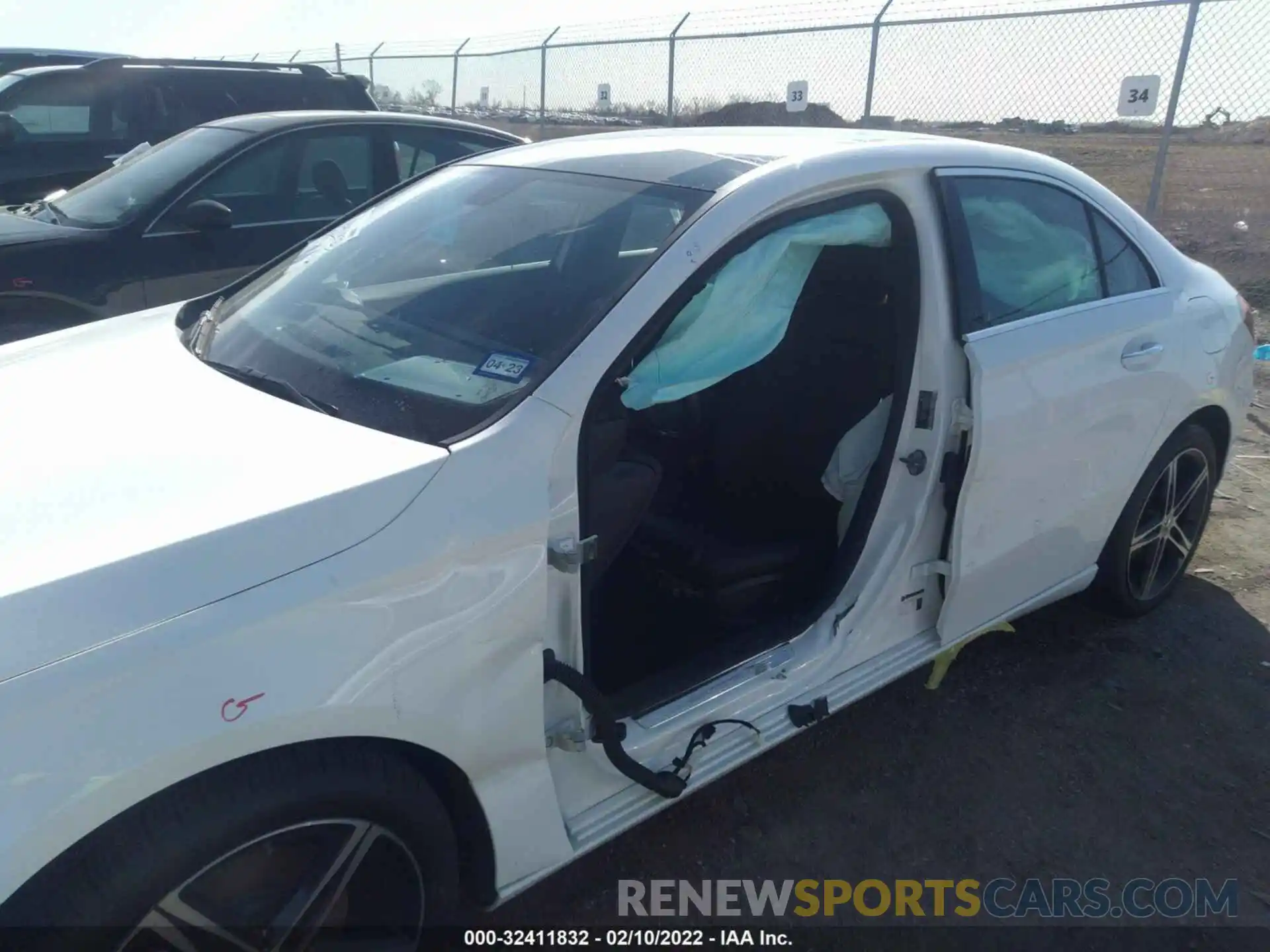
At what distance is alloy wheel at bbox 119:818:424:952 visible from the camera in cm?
154

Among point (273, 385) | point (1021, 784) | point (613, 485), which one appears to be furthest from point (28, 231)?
point (1021, 784)

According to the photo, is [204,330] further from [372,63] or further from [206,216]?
[372,63]

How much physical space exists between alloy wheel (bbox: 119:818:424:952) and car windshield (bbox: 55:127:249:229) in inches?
164

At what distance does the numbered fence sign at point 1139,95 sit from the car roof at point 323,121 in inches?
191

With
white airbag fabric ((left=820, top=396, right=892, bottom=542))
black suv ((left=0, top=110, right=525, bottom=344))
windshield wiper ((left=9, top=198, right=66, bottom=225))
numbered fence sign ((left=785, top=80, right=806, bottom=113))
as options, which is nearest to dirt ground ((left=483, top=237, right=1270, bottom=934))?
white airbag fabric ((left=820, top=396, right=892, bottom=542))

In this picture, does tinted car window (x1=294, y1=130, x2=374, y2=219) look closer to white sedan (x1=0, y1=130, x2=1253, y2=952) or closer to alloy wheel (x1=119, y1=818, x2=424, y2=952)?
white sedan (x1=0, y1=130, x2=1253, y2=952)

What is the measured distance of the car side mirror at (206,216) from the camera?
15.6ft

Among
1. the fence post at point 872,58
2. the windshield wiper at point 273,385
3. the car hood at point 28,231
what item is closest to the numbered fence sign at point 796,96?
the fence post at point 872,58

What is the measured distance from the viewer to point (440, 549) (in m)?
1.70

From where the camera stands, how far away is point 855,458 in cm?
281

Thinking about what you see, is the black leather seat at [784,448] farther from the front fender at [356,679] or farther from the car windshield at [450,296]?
the front fender at [356,679]

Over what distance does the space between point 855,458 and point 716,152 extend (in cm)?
92

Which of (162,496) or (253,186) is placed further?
(253,186)

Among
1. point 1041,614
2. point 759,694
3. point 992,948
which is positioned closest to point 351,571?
point 759,694
